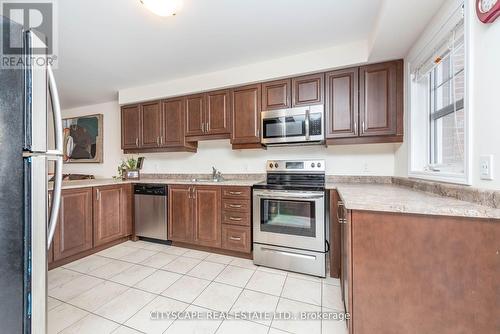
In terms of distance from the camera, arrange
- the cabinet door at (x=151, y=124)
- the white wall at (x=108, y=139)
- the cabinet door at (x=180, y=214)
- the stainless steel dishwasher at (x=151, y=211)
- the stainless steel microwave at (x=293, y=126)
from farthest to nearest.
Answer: the white wall at (x=108, y=139) < the cabinet door at (x=151, y=124) < the stainless steel dishwasher at (x=151, y=211) < the cabinet door at (x=180, y=214) < the stainless steel microwave at (x=293, y=126)

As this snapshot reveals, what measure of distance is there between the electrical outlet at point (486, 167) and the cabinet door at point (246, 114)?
1978 millimetres

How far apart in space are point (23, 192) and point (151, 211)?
2.31m

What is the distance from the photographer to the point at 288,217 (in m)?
2.35

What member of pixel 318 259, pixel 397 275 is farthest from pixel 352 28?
pixel 318 259

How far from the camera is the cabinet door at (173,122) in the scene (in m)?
3.15

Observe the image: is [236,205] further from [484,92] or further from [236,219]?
[484,92]

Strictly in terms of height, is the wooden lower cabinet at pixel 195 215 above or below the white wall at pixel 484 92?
below

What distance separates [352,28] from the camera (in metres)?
1.99

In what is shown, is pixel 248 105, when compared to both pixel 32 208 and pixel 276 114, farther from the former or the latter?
pixel 32 208

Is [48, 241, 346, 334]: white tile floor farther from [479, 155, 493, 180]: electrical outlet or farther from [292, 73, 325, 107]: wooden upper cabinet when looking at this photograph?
[292, 73, 325, 107]: wooden upper cabinet

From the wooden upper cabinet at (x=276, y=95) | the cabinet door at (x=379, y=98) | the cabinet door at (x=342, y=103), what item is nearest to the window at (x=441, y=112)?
the cabinet door at (x=379, y=98)

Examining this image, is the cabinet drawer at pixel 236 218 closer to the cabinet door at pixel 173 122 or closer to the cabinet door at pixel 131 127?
the cabinet door at pixel 173 122

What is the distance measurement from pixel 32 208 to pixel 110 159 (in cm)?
380

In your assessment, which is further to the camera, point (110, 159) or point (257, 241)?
point (110, 159)
